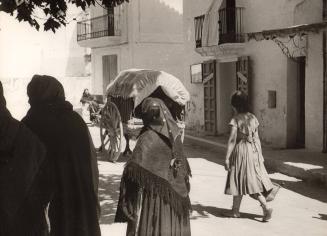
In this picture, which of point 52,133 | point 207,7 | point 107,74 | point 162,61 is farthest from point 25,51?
point 52,133

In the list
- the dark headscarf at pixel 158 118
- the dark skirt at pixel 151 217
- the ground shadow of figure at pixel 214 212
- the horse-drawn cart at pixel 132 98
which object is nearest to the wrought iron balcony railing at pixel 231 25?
the horse-drawn cart at pixel 132 98

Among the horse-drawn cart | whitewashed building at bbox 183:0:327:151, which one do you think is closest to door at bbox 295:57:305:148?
whitewashed building at bbox 183:0:327:151

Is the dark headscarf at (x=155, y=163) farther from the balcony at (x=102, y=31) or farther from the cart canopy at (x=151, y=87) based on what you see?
the balcony at (x=102, y=31)

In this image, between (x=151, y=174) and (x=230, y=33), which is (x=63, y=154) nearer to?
(x=151, y=174)

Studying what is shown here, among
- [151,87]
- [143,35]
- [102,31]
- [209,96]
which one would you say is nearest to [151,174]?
[151,87]

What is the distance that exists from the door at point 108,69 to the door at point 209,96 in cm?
895

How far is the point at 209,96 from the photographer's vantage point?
18609mm

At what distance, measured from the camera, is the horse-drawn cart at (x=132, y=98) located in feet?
39.1

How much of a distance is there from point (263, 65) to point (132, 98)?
454cm

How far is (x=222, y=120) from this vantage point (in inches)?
716

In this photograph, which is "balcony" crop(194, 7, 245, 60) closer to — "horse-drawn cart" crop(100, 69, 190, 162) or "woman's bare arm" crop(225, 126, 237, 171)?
"horse-drawn cart" crop(100, 69, 190, 162)

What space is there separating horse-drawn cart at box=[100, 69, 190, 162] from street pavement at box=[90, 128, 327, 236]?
4.76 feet

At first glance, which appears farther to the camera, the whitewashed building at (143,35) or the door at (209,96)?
the whitewashed building at (143,35)

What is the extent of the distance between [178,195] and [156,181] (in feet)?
0.78
